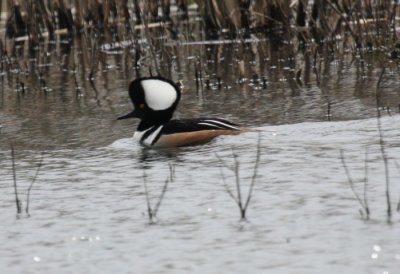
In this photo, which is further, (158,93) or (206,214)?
(158,93)

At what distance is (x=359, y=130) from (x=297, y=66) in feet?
14.2

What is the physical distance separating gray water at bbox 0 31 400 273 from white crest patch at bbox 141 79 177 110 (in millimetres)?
409

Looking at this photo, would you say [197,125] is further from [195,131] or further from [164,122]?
[164,122]

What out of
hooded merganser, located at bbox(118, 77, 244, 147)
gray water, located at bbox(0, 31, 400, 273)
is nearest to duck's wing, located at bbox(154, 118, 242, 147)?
hooded merganser, located at bbox(118, 77, 244, 147)

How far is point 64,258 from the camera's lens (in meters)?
5.63

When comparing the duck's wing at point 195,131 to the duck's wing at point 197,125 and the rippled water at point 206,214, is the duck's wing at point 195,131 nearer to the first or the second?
the duck's wing at point 197,125

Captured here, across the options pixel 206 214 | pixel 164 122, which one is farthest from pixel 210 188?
pixel 164 122

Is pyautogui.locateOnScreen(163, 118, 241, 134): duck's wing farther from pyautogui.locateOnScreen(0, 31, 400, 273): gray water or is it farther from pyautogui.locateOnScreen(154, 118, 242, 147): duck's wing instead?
pyautogui.locateOnScreen(0, 31, 400, 273): gray water

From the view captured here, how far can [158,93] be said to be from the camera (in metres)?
9.43

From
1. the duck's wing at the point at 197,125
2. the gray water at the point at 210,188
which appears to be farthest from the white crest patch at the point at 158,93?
the gray water at the point at 210,188

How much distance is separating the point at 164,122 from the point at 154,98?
0.21m

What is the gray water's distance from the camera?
5.49 meters

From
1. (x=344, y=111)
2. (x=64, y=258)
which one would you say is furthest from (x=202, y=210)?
(x=344, y=111)

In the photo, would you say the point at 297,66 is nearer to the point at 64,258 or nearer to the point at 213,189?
the point at 213,189
